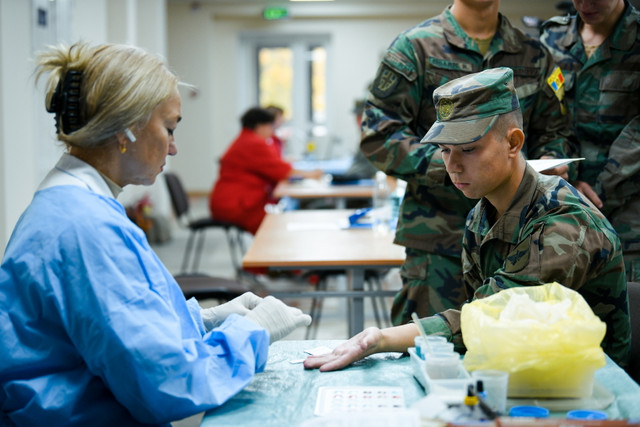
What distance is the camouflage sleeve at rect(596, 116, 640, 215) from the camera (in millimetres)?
2502

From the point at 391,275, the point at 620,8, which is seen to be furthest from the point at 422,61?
the point at 391,275

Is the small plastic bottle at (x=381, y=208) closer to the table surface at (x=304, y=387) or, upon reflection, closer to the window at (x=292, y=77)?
the table surface at (x=304, y=387)

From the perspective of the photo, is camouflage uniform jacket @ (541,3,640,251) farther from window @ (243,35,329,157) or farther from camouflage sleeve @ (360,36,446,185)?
window @ (243,35,329,157)

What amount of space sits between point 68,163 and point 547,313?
877 mm

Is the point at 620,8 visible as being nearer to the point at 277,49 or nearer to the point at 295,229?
the point at 295,229

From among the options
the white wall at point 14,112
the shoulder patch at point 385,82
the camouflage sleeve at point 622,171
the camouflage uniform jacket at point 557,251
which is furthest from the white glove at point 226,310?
the white wall at point 14,112

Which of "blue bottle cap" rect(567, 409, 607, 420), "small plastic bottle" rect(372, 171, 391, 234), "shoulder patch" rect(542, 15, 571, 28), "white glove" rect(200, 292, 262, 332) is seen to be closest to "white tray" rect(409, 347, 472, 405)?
"blue bottle cap" rect(567, 409, 607, 420)

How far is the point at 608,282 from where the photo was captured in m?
1.59

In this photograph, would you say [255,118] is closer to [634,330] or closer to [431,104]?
[431,104]

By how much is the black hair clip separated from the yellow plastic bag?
2.57 feet

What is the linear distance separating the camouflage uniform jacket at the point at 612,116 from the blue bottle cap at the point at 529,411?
144 cm

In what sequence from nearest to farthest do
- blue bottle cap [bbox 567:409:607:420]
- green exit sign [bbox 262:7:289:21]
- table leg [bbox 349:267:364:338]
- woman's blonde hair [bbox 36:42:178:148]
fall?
blue bottle cap [bbox 567:409:607:420]
woman's blonde hair [bbox 36:42:178:148]
table leg [bbox 349:267:364:338]
green exit sign [bbox 262:7:289:21]

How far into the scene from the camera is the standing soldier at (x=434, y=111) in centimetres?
237

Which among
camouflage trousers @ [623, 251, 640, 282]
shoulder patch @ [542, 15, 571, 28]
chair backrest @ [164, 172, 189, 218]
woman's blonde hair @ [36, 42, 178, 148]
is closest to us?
woman's blonde hair @ [36, 42, 178, 148]
